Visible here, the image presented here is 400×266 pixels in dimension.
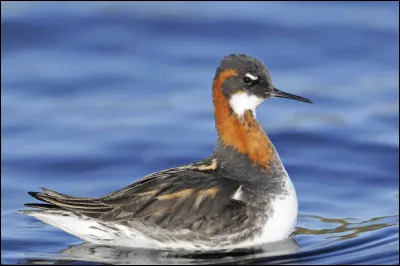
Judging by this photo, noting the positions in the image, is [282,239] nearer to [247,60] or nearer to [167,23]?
[247,60]

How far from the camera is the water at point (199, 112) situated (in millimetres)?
11258

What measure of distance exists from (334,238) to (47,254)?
2604mm

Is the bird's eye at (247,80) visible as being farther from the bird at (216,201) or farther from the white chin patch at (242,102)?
the white chin patch at (242,102)

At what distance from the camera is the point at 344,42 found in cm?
1622

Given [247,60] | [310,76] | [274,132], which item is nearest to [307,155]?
[274,132]

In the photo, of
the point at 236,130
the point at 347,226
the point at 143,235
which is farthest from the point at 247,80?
the point at 347,226

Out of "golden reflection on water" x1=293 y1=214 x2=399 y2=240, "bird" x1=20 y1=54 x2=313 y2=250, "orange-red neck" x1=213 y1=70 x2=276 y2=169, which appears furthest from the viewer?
"golden reflection on water" x1=293 y1=214 x2=399 y2=240

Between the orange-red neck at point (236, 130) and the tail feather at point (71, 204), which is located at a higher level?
the orange-red neck at point (236, 130)

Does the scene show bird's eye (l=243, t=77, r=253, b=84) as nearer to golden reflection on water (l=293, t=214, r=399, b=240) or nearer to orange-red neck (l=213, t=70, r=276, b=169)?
orange-red neck (l=213, t=70, r=276, b=169)

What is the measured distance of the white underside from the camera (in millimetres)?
10422

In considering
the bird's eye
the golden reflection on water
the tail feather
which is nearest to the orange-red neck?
the bird's eye

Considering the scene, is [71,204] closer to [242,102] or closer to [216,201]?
[216,201]

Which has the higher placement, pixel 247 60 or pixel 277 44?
pixel 277 44

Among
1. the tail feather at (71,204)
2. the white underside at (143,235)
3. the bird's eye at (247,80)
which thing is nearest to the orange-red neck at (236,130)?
the bird's eye at (247,80)
